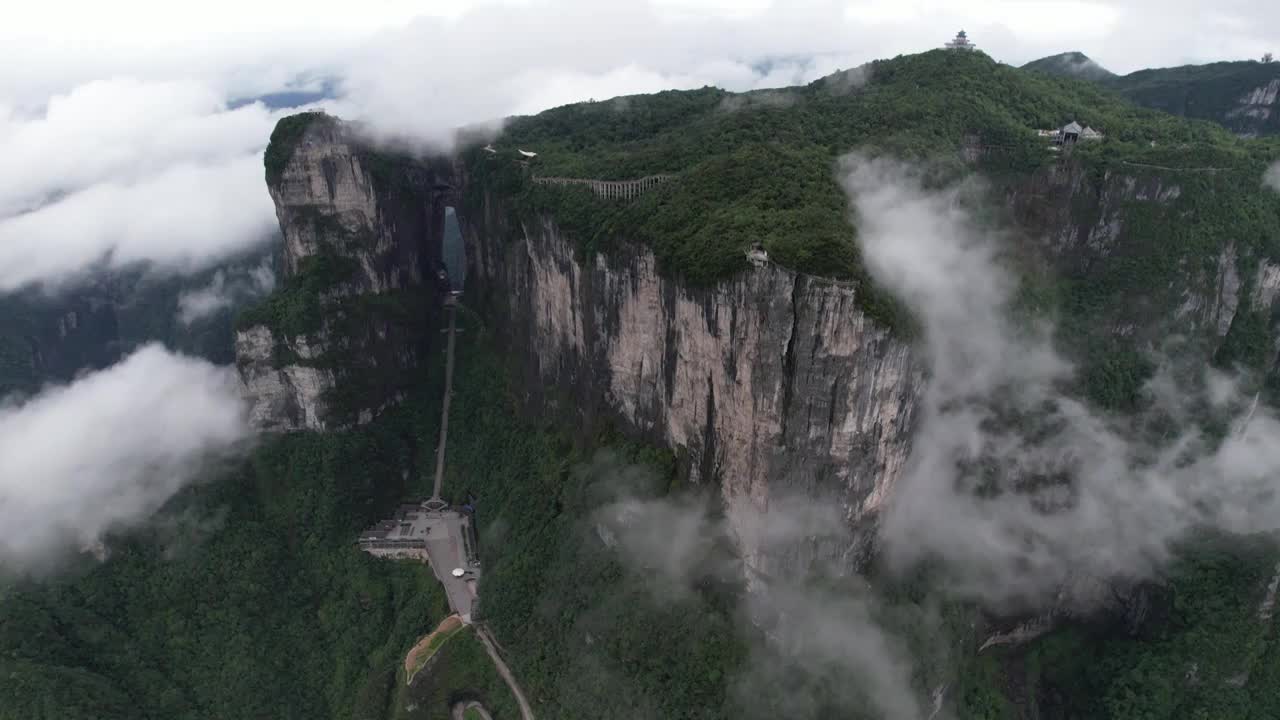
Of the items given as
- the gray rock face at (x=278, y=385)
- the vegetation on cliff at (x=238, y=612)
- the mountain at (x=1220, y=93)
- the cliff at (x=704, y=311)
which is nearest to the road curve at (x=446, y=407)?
the cliff at (x=704, y=311)

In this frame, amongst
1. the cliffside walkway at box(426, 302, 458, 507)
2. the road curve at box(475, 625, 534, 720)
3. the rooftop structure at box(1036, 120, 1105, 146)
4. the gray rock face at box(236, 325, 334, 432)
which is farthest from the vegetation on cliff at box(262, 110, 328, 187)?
the rooftop structure at box(1036, 120, 1105, 146)

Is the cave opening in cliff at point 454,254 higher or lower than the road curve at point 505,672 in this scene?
higher

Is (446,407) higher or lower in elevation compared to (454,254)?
lower

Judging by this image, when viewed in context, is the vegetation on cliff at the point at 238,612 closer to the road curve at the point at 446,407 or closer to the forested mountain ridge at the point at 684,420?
the forested mountain ridge at the point at 684,420

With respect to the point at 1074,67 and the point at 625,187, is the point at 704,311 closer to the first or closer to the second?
the point at 625,187

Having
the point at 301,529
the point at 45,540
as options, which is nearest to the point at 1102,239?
the point at 301,529

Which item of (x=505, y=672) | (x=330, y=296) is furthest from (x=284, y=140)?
(x=505, y=672)

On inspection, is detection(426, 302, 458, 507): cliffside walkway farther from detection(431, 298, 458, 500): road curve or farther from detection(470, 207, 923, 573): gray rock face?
detection(470, 207, 923, 573): gray rock face
